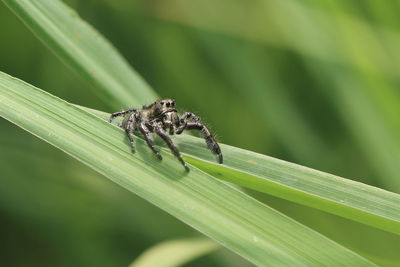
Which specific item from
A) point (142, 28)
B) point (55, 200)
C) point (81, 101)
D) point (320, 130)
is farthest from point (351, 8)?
point (55, 200)

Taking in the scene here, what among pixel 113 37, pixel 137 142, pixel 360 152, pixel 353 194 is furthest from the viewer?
pixel 113 37

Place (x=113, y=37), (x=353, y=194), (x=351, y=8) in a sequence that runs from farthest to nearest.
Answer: (x=113, y=37) → (x=351, y=8) → (x=353, y=194)

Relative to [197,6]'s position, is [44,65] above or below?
below

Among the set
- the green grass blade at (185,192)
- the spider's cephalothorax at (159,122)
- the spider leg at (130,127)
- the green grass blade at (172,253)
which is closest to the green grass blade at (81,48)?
the spider's cephalothorax at (159,122)

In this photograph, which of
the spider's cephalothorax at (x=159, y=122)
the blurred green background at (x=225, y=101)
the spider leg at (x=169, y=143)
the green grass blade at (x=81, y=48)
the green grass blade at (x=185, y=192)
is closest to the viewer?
the green grass blade at (x=185, y=192)

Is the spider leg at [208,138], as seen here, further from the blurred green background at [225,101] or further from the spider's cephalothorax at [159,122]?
the blurred green background at [225,101]

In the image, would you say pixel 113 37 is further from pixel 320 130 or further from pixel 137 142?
pixel 137 142

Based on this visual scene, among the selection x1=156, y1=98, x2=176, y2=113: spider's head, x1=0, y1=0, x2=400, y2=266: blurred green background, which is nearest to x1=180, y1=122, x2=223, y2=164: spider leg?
x1=156, y1=98, x2=176, y2=113: spider's head

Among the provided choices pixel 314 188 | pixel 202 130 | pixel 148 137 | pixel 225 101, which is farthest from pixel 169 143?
pixel 225 101
